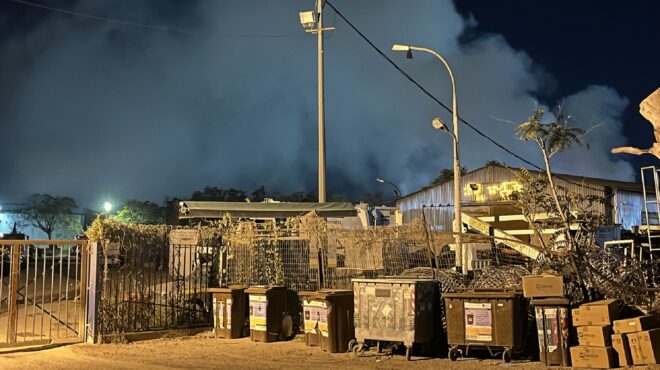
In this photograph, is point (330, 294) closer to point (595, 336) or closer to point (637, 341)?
point (595, 336)

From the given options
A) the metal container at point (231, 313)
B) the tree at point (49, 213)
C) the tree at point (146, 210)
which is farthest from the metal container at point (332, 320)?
the tree at point (49, 213)

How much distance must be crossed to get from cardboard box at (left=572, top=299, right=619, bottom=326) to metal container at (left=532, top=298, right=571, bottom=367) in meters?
0.18

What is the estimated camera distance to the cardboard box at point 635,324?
29.8 ft

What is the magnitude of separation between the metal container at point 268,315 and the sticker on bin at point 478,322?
439 cm

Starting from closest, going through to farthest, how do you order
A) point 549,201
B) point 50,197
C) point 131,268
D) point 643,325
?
point 643,325 → point 549,201 → point 131,268 → point 50,197

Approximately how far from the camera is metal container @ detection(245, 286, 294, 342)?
1293cm

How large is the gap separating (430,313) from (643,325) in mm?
3428

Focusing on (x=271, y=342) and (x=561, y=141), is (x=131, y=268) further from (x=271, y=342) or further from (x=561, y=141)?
(x=561, y=141)

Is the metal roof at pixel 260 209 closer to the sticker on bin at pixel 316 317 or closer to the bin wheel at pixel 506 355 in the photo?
the sticker on bin at pixel 316 317

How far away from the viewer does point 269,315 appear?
42.5ft

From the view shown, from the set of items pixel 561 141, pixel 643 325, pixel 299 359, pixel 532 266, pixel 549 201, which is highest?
pixel 561 141

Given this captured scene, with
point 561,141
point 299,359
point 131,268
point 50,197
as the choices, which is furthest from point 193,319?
point 50,197

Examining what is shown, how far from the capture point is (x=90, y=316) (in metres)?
12.7

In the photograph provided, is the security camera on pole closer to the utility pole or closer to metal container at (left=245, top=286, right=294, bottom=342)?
the utility pole
